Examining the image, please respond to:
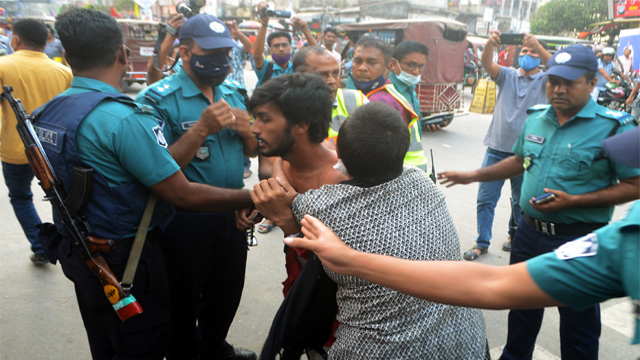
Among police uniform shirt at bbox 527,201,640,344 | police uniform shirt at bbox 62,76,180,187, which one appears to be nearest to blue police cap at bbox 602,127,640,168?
police uniform shirt at bbox 527,201,640,344

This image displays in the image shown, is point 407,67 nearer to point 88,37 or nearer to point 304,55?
point 304,55

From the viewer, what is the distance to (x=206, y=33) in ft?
7.53

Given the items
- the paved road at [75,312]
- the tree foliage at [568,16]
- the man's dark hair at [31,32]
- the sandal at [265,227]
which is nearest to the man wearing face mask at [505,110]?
the paved road at [75,312]

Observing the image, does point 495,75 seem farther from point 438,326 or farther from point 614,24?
point 614,24

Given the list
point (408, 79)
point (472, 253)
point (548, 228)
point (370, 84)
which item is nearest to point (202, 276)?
point (548, 228)

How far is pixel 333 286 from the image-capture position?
5.08ft

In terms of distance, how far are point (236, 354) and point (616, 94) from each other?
13179mm

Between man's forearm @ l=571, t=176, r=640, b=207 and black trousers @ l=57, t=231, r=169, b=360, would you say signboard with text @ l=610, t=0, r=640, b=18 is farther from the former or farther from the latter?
black trousers @ l=57, t=231, r=169, b=360

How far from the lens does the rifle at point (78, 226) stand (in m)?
1.72

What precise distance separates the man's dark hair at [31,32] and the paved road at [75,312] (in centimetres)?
190

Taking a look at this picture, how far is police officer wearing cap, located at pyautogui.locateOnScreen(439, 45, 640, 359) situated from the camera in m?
2.24

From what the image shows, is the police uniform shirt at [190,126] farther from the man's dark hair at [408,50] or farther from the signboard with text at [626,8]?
the signboard with text at [626,8]

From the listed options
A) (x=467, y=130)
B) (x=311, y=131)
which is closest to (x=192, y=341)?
(x=311, y=131)

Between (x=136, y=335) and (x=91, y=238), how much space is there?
0.47m
